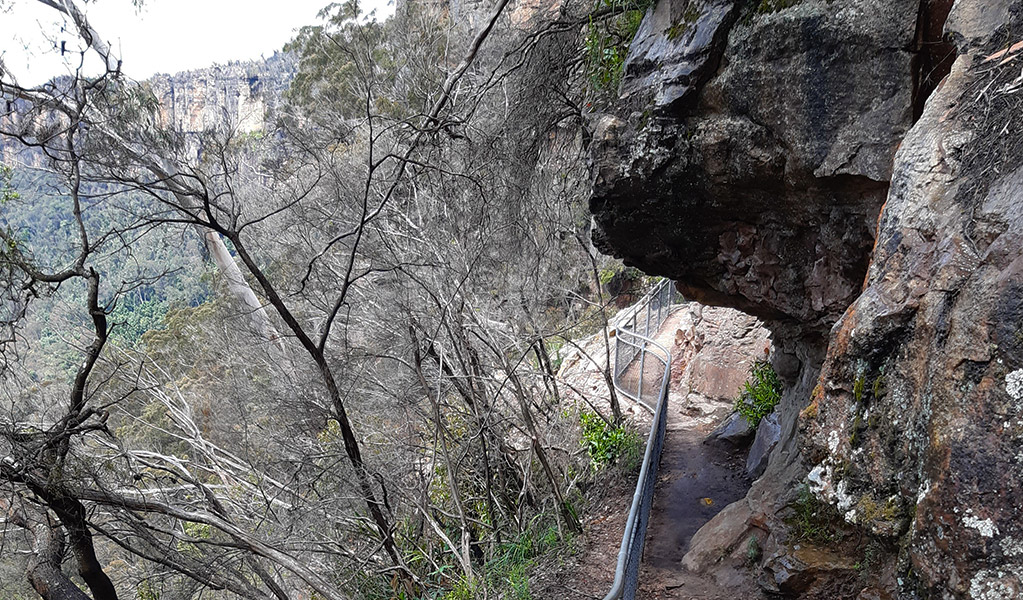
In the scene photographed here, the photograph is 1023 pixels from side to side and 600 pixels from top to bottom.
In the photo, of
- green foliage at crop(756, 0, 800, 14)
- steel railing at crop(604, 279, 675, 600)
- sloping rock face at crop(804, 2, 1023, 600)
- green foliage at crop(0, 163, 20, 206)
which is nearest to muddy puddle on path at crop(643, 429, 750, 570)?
steel railing at crop(604, 279, 675, 600)

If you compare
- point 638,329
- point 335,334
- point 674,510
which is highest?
point 335,334

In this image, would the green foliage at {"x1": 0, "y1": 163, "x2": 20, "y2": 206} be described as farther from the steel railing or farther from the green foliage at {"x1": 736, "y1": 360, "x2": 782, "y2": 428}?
the green foliage at {"x1": 736, "y1": 360, "x2": 782, "y2": 428}

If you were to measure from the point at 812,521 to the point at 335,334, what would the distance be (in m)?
8.49

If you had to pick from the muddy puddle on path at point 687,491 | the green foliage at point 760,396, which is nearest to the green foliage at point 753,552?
the muddy puddle on path at point 687,491

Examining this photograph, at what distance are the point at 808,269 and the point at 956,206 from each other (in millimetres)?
3303

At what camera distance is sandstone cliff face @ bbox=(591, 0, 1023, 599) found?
2676mm

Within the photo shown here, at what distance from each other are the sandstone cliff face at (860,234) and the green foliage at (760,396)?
36.4 inches

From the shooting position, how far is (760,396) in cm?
955

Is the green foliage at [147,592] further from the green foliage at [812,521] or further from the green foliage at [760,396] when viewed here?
the green foliage at [760,396]

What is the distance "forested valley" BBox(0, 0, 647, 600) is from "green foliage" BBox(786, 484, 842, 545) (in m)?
2.96

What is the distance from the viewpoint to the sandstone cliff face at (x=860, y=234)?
2.68 meters

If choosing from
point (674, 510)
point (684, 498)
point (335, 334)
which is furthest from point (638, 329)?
point (674, 510)

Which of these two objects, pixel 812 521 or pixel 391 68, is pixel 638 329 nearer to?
pixel 391 68

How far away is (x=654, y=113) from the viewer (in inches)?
245
